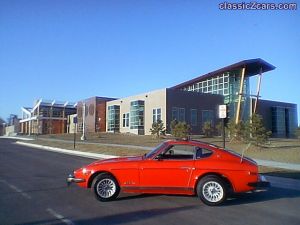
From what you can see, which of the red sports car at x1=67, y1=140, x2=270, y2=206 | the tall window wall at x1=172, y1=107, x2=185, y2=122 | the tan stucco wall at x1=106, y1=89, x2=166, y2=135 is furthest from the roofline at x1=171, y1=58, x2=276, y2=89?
the red sports car at x1=67, y1=140, x2=270, y2=206

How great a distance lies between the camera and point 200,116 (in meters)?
58.5

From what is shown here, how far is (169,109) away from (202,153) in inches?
1784

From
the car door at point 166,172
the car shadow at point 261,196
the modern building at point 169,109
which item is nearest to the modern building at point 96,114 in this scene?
the modern building at point 169,109

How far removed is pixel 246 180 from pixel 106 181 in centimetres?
325

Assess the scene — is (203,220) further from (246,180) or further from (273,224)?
(246,180)

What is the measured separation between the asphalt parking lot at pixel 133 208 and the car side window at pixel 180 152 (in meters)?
1.04

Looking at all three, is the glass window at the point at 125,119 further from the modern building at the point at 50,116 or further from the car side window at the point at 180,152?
the car side window at the point at 180,152

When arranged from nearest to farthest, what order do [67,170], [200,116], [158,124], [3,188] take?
[3,188] → [67,170] → [158,124] → [200,116]

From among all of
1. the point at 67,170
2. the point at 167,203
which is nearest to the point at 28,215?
the point at 167,203

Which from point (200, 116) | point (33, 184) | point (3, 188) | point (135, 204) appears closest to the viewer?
point (135, 204)

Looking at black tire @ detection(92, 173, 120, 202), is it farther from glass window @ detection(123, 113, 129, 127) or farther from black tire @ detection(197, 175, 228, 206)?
glass window @ detection(123, 113, 129, 127)

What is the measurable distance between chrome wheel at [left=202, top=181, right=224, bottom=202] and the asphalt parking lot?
0.24m

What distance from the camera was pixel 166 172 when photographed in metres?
9.57

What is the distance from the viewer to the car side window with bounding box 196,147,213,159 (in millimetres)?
9797
